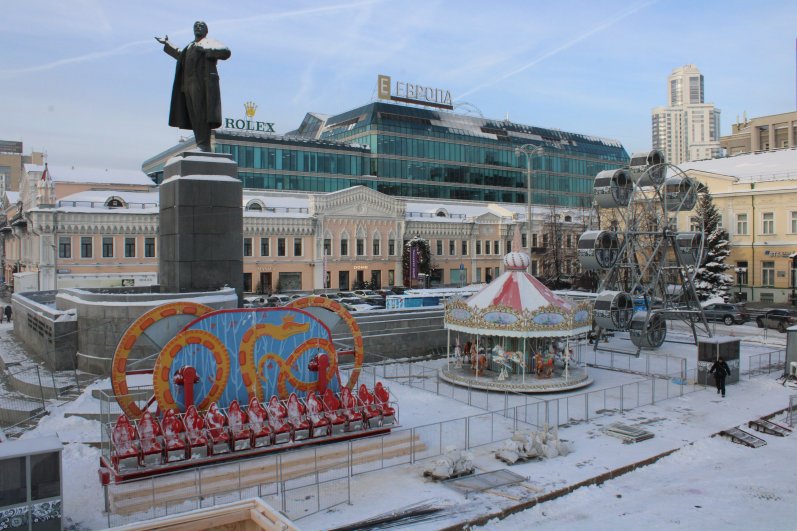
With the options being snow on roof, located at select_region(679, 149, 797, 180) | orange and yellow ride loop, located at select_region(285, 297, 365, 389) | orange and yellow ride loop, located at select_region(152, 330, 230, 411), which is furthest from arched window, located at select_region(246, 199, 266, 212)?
orange and yellow ride loop, located at select_region(152, 330, 230, 411)

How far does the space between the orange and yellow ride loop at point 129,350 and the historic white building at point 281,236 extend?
33019 millimetres

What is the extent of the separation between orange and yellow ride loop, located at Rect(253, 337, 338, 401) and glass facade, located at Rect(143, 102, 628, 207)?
56.7m

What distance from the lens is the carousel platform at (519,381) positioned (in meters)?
23.5

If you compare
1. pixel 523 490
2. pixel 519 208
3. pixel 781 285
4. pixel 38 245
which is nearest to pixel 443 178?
pixel 519 208

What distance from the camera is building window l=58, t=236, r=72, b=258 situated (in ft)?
165

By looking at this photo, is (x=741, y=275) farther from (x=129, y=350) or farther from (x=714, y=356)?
(x=129, y=350)

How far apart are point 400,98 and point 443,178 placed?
38.5 feet

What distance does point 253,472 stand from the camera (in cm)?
1423

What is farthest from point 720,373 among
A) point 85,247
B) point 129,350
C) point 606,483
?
point 85,247

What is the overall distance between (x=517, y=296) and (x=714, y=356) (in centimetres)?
754

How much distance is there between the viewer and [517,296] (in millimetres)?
25188

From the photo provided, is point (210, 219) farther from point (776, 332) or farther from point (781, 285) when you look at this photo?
point (781, 285)

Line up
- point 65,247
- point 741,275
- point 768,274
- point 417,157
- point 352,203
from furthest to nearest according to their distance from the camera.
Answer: point 417,157 → point 352,203 → point 741,275 → point 768,274 → point 65,247

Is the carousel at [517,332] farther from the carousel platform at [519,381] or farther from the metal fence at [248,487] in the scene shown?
the metal fence at [248,487]
